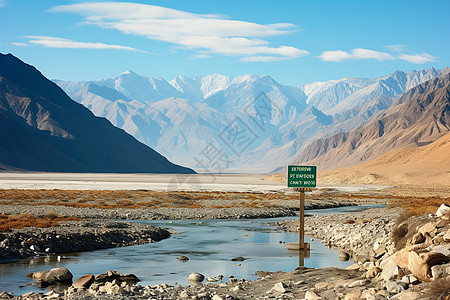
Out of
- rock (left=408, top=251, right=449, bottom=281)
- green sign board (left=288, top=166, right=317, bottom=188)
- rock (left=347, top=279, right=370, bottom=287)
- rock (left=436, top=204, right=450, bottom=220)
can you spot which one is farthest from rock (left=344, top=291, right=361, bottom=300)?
green sign board (left=288, top=166, right=317, bottom=188)

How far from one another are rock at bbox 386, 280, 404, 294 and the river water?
7254mm

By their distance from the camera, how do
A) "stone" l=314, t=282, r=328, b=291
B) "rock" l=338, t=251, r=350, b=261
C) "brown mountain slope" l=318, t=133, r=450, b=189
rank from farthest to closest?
"brown mountain slope" l=318, t=133, r=450, b=189
"rock" l=338, t=251, r=350, b=261
"stone" l=314, t=282, r=328, b=291

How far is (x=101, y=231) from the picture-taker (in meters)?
30.2

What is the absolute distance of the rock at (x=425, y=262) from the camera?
43.4 ft

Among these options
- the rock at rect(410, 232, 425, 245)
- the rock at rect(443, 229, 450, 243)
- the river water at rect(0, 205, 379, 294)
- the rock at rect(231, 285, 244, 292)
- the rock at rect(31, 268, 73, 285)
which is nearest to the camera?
the rock at rect(443, 229, 450, 243)

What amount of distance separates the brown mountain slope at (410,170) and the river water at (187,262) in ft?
317

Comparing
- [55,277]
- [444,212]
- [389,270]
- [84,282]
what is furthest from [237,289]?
[444,212]

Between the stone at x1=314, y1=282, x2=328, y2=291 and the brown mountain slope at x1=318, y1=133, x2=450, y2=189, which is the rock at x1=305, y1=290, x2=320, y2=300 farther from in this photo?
the brown mountain slope at x1=318, y1=133, x2=450, y2=189

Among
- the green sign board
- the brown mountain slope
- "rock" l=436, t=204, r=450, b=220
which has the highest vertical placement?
the green sign board

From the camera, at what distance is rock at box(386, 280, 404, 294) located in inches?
515

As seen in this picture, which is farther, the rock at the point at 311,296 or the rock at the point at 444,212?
the rock at the point at 444,212

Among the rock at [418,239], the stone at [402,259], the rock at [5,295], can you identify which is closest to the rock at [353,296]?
the stone at [402,259]

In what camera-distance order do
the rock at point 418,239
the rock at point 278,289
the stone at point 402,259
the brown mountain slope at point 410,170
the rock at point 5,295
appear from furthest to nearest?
the brown mountain slope at point 410,170
the rock at point 418,239
the rock at point 278,289
the rock at point 5,295
the stone at point 402,259

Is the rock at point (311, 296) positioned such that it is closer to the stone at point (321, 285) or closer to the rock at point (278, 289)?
the stone at point (321, 285)
